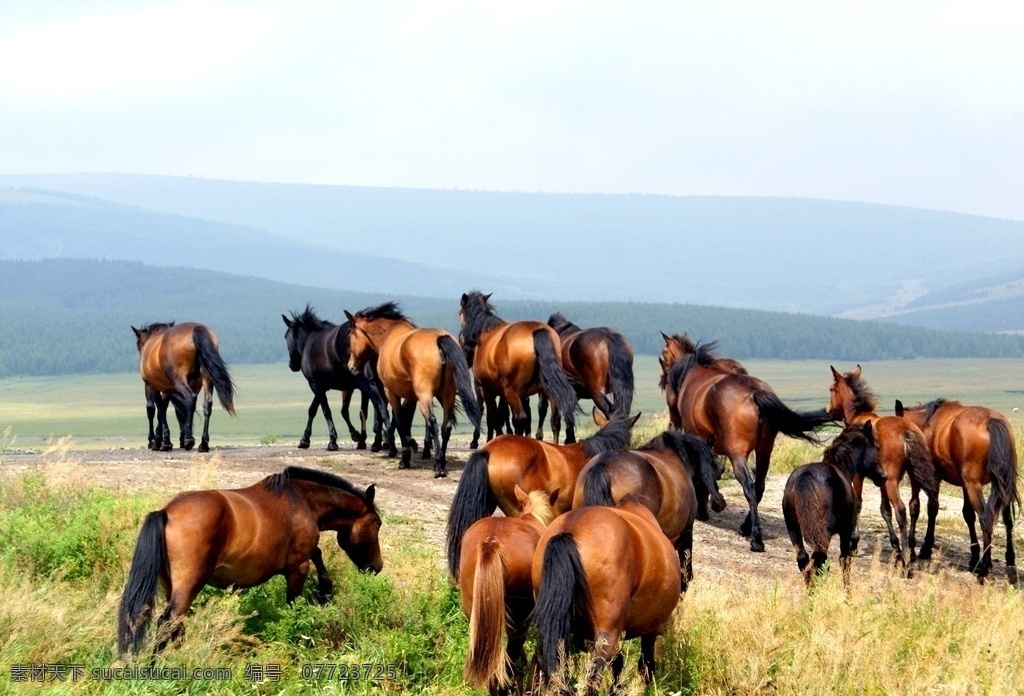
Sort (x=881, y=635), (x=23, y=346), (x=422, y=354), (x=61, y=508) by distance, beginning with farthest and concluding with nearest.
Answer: (x=23, y=346) < (x=422, y=354) < (x=61, y=508) < (x=881, y=635)

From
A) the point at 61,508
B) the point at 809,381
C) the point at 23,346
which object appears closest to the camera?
the point at 61,508

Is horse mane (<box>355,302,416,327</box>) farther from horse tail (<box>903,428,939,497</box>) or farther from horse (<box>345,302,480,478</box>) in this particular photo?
horse tail (<box>903,428,939,497</box>)

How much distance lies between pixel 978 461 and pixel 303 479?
255 inches

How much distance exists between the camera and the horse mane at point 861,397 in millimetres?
13148

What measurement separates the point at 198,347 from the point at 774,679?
1214 centimetres

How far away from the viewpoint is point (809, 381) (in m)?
94.6

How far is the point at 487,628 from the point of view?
269 inches

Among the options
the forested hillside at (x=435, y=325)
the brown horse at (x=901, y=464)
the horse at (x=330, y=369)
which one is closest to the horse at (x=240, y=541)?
the brown horse at (x=901, y=464)

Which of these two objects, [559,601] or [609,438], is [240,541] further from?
[609,438]

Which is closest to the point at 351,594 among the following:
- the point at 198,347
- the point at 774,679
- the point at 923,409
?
the point at 774,679

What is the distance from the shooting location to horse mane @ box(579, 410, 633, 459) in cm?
979

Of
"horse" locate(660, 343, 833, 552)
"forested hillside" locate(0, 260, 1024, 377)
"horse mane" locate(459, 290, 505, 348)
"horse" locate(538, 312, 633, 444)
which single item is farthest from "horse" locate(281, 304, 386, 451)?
"forested hillside" locate(0, 260, 1024, 377)

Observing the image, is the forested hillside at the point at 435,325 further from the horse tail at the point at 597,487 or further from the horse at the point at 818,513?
the horse tail at the point at 597,487

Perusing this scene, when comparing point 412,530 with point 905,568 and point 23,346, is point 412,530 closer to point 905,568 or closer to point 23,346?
point 905,568
